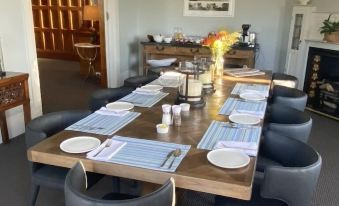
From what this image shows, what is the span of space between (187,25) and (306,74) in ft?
7.38

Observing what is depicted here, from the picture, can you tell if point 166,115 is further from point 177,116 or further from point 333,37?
point 333,37

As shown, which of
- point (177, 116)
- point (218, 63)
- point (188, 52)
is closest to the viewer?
point (177, 116)

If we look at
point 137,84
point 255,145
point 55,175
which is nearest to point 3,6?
point 137,84

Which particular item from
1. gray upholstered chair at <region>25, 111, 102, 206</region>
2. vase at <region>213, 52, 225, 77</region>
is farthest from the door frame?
gray upholstered chair at <region>25, 111, 102, 206</region>

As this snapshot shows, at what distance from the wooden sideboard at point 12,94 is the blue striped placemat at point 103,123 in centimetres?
138

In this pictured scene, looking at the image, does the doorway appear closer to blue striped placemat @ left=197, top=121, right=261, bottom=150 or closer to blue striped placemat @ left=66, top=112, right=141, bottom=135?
blue striped placemat @ left=66, top=112, right=141, bottom=135

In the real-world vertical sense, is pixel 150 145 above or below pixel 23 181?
above

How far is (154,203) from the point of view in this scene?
4.01ft

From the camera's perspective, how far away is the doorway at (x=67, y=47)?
17.7 ft

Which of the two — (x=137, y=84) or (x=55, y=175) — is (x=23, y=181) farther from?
(x=137, y=84)

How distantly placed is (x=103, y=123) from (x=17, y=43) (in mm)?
2217

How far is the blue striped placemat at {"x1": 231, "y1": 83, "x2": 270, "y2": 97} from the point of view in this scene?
2.70 metres

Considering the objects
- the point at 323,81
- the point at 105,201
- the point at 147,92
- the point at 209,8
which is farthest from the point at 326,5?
the point at 105,201

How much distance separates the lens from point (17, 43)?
3.54 metres
